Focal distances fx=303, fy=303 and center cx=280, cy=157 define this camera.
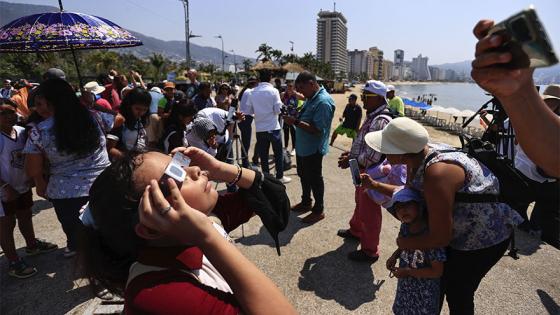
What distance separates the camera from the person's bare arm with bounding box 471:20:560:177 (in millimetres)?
803

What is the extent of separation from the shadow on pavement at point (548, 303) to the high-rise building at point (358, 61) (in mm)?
188432

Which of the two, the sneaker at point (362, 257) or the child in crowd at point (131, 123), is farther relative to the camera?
the child in crowd at point (131, 123)

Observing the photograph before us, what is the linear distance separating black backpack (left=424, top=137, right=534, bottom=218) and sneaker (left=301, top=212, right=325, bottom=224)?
287 centimetres

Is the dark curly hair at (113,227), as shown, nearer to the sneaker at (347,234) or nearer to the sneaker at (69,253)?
the sneaker at (69,253)

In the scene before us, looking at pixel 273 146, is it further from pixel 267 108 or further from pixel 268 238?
pixel 268 238

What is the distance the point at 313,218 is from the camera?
461 cm

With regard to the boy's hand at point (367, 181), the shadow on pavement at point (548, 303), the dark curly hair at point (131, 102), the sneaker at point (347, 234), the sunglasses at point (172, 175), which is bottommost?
the shadow on pavement at point (548, 303)

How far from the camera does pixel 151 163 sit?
1.11 metres

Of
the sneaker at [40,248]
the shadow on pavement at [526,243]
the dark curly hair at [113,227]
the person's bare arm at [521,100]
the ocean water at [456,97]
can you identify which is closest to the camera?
the person's bare arm at [521,100]

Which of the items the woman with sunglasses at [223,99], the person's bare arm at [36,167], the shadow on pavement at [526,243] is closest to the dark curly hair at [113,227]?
the person's bare arm at [36,167]

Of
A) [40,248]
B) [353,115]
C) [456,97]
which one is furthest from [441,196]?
[456,97]

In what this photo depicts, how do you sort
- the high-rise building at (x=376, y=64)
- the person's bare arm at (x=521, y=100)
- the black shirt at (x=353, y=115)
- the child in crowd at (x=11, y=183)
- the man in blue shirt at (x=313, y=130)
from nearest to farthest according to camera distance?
the person's bare arm at (x=521, y=100) < the child in crowd at (x=11, y=183) < the man in blue shirt at (x=313, y=130) < the black shirt at (x=353, y=115) < the high-rise building at (x=376, y=64)

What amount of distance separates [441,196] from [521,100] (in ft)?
2.95

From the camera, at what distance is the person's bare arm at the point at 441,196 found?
1728mm
